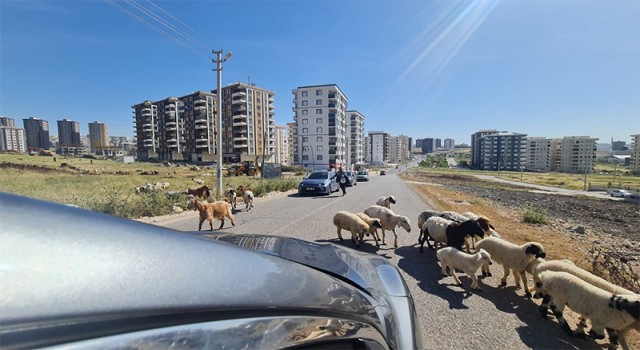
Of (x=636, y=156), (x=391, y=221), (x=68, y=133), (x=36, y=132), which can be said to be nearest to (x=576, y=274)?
(x=391, y=221)

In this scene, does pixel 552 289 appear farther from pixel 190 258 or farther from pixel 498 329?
pixel 190 258

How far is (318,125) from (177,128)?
50.7m

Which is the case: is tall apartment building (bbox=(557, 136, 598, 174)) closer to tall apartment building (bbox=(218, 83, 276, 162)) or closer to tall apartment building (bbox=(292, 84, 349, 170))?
tall apartment building (bbox=(292, 84, 349, 170))

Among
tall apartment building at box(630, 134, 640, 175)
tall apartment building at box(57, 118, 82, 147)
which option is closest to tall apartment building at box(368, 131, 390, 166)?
tall apartment building at box(630, 134, 640, 175)

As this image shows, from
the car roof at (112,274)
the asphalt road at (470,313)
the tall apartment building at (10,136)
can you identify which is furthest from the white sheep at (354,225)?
the tall apartment building at (10,136)

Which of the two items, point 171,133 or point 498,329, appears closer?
point 498,329

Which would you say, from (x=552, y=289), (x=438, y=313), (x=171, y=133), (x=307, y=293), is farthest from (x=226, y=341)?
(x=171, y=133)

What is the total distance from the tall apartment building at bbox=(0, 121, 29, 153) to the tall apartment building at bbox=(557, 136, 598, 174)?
18013 cm

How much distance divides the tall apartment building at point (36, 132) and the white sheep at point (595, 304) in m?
125

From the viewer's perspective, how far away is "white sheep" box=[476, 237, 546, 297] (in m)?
4.42

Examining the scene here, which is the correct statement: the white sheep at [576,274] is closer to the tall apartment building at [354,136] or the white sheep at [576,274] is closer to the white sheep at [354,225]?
the white sheep at [354,225]

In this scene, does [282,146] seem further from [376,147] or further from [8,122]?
[8,122]

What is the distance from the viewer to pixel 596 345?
3270mm

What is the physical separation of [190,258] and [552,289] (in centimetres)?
444
